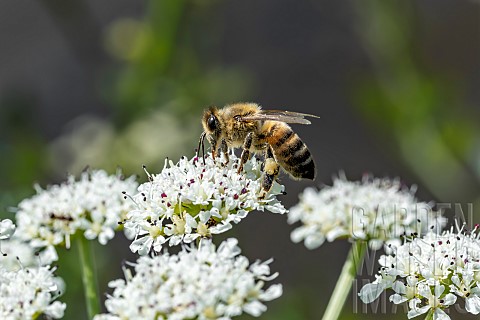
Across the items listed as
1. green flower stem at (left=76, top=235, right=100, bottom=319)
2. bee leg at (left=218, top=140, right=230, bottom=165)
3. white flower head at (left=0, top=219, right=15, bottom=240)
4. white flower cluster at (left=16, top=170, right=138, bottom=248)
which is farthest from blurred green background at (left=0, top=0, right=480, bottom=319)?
white flower head at (left=0, top=219, right=15, bottom=240)


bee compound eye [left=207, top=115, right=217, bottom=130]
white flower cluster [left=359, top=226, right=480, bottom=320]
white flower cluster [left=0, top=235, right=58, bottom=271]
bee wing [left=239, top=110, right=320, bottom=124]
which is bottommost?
white flower cluster [left=359, top=226, right=480, bottom=320]

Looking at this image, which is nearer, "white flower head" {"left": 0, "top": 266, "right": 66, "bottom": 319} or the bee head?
"white flower head" {"left": 0, "top": 266, "right": 66, "bottom": 319}

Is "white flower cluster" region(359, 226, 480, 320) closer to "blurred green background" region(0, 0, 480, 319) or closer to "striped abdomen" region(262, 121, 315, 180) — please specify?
Answer: "striped abdomen" region(262, 121, 315, 180)

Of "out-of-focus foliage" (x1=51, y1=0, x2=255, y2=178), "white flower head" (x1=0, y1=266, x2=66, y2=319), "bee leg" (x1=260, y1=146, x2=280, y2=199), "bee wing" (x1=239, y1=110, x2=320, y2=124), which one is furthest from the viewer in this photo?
"out-of-focus foliage" (x1=51, y1=0, x2=255, y2=178)

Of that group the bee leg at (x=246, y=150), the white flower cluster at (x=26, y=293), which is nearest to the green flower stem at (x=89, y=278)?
the white flower cluster at (x=26, y=293)

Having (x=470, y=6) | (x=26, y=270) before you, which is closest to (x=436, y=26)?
(x=470, y=6)

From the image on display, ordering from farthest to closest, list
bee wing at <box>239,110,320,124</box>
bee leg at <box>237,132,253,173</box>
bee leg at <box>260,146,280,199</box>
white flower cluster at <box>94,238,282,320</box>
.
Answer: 1. bee wing at <box>239,110,320,124</box>
2. bee leg at <box>237,132,253,173</box>
3. bee leg at <box>260,146,280,199</box>
4. white flower cluster at <box>94,238,282,320</box>

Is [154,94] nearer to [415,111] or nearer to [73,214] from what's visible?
[415,111]
